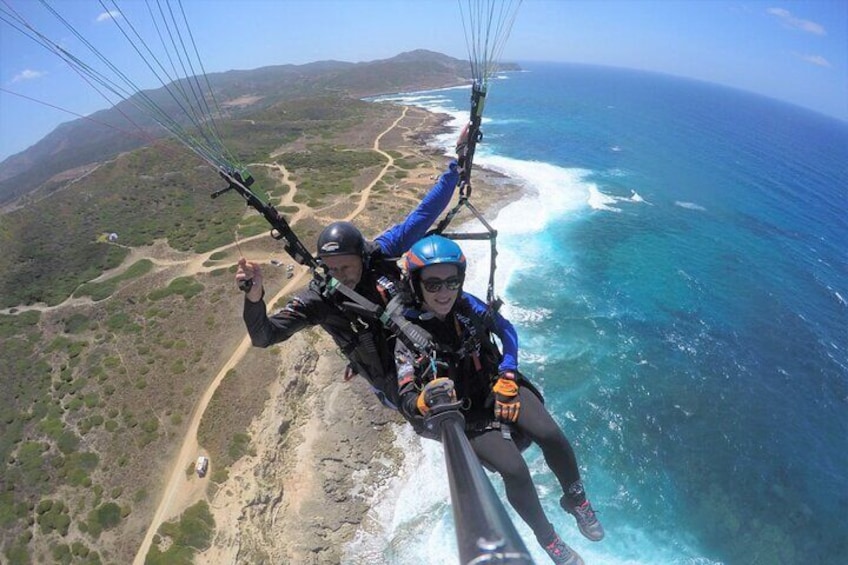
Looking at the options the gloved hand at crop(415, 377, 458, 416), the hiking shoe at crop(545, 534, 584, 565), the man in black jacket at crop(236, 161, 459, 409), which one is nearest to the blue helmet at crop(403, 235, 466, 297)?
the man in black jacket at crop(236, 161, 459, 409)

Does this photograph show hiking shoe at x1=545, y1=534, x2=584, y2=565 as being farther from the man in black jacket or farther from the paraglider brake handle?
the paraglider brake handle

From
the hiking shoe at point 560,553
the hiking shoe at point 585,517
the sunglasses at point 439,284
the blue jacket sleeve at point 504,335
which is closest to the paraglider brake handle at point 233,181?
the sunglasses at point 439,284

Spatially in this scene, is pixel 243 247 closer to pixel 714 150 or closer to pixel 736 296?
pixel 736 296

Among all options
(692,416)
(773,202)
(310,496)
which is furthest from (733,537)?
(773,202)

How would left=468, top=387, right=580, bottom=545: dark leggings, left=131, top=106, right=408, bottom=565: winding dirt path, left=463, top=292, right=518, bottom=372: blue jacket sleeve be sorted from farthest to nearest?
left=131, top=106, right=408, bottom=565: winding dirt path
left=463, top=292, right=518, bottom=372: blue jacket sleeve
left=468, top=387, right=580, bottom=545: dark leggings

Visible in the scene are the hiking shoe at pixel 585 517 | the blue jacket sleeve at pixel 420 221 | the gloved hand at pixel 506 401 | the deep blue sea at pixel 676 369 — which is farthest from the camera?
the deep blue sea at pixel 676 369

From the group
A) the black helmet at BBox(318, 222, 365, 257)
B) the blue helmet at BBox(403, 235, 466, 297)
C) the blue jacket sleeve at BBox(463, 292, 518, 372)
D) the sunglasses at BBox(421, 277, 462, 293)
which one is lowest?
the blue jacket sleeve at BBox(463, 292, 518, 372)

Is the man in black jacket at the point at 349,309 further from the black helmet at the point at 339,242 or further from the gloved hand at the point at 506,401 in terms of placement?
the gloved hand at the point at 506,401
